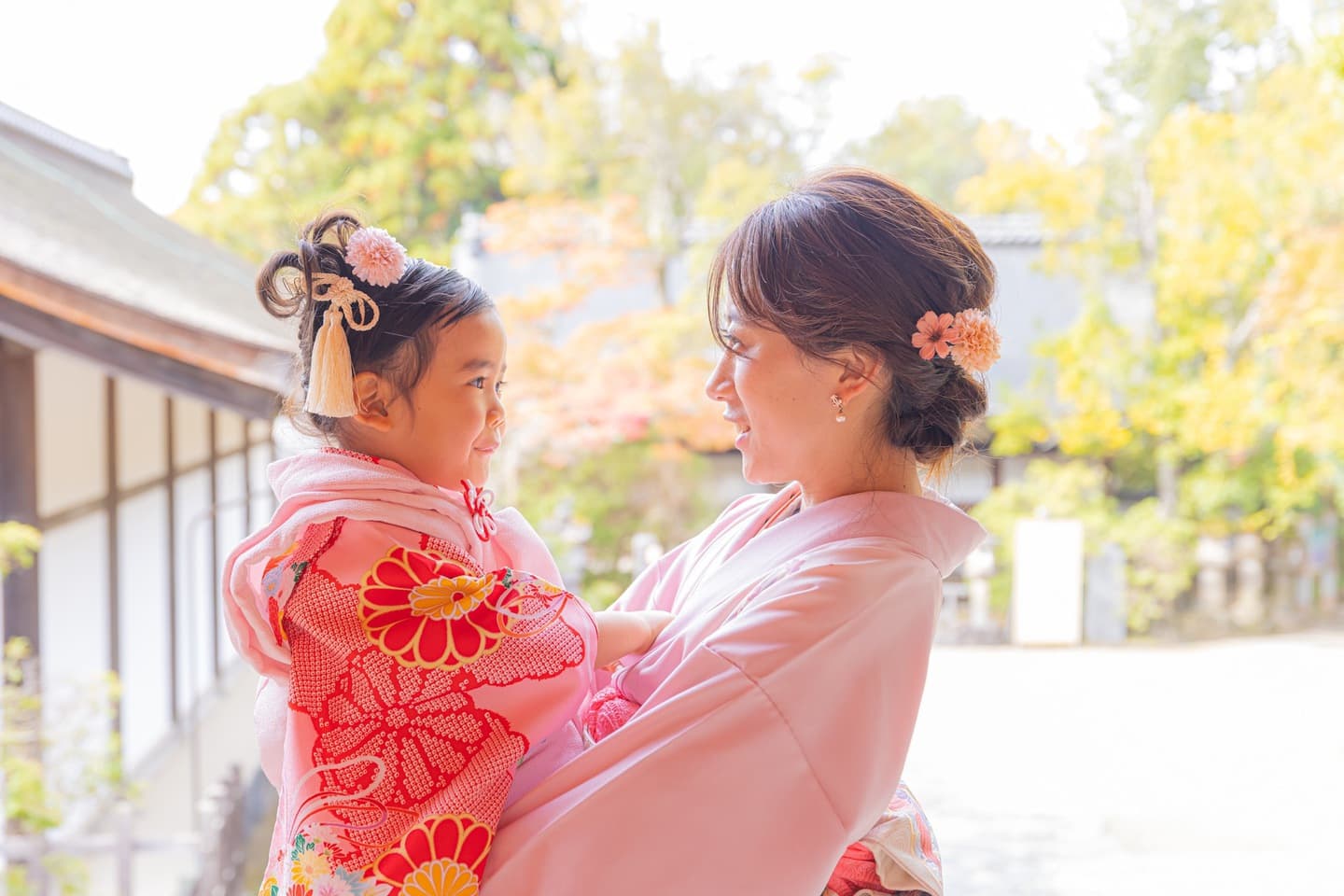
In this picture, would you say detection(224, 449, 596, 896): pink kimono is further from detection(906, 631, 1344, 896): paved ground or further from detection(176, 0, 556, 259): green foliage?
detection(176, 0, 556, 259): green foliage

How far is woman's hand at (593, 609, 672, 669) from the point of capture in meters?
1.25

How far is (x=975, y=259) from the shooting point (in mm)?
1267

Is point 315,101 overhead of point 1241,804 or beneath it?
overhead

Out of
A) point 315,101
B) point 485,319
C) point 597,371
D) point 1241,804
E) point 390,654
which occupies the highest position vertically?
point 315,101

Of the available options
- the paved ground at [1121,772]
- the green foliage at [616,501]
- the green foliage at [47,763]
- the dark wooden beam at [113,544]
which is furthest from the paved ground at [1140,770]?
the dark wooden beam at [113,544]

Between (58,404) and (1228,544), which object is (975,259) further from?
(1228,544)

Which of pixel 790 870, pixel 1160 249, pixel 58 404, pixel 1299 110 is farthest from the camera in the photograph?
pixel 1160 249

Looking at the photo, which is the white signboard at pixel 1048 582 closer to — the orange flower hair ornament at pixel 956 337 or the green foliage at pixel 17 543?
the green foliage at pixel 17 543

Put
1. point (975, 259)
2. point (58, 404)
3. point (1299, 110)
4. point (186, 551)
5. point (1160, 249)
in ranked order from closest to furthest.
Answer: point (975, 259), point (58, 404), point (186, 551), point (1299, 110), point (1160, 249)

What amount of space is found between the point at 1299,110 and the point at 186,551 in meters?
4.75

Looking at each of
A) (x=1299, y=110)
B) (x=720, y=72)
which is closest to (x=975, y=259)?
(x=720, y=72)

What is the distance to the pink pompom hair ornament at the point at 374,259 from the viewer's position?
4.16 ft

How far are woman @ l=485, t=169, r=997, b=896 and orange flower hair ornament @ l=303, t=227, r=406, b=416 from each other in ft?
1.18

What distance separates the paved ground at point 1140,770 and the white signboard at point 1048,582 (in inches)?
7.3
